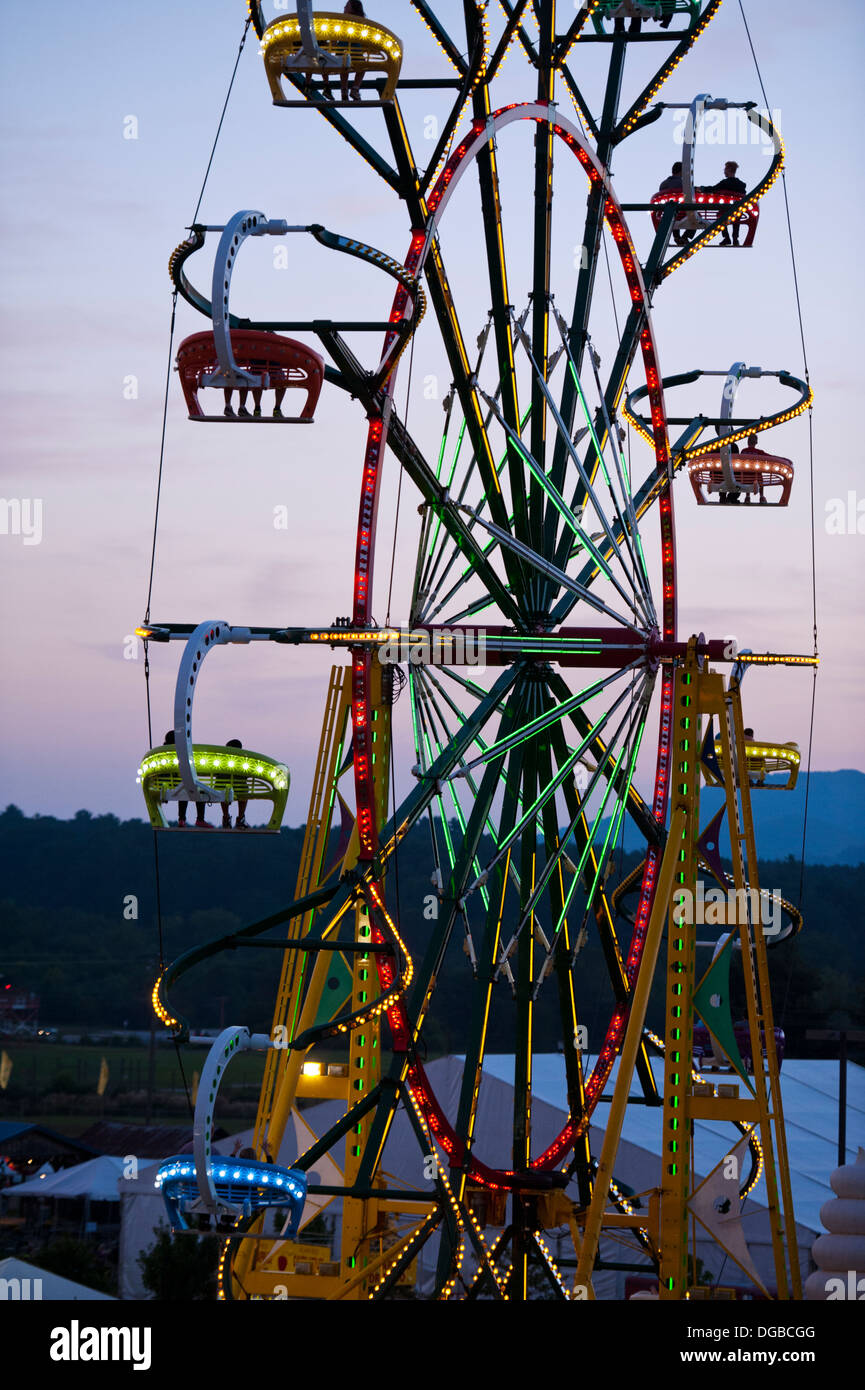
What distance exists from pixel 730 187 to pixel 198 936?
213ft

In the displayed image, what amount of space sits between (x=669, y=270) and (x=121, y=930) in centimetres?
7093

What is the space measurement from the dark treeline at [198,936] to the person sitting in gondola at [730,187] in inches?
1758

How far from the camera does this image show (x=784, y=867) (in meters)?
118

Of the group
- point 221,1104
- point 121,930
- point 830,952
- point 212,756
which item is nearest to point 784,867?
point 830,952

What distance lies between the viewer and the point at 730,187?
81.7 ft

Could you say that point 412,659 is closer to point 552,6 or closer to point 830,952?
point 552,6

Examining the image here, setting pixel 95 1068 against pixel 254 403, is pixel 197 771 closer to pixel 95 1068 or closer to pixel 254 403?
pixel 254 403

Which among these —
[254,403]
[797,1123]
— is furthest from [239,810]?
[797,1123]

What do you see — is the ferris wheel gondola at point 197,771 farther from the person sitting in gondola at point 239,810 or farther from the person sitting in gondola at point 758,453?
the person sitting in gondola at point 758,453

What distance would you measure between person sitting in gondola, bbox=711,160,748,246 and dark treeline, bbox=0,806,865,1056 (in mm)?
44650

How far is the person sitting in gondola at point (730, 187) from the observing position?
81.5 ft

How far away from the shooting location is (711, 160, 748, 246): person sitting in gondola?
2483cm

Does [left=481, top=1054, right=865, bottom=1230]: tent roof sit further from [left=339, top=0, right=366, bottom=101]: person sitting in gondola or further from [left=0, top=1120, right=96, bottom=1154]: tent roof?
[left=339, top=0, right=366, bottom=101]: person sitting in gondola

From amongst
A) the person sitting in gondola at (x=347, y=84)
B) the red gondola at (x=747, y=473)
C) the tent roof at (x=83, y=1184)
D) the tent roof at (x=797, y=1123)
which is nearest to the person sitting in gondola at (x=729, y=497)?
the red gondola at (x=747, y=473)
